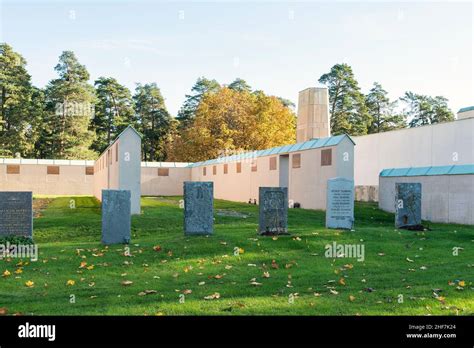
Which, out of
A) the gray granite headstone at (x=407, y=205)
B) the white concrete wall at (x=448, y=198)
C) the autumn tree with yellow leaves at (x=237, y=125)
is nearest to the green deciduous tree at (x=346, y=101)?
the autumn tree with yellow leaves at (x=237, y=125)

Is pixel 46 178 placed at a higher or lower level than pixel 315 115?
lower

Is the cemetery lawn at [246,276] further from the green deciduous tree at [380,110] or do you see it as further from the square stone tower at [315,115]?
the green deciduous tree at [380,110]

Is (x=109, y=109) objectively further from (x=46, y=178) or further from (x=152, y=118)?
(x=46, y=178)

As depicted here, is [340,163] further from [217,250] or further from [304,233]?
[217,250]

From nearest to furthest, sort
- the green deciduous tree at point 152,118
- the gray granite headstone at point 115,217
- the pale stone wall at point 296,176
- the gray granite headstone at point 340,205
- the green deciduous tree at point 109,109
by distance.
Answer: the gray granite headstone at point 115,217
the gray granite headstone at point 340,205
the pale stone wall at point 296,176
the green deciduous tree at point 109,109
the green deciduous tree at point 152,118

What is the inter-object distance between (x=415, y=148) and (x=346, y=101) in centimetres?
2405

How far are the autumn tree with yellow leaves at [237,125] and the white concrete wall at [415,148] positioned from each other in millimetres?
9408

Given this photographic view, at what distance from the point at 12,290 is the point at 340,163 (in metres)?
14.1

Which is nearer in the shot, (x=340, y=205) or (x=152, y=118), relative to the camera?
(x=340, y=205)

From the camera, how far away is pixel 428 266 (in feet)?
30.7

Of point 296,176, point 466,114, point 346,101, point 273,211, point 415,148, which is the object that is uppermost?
point 346,101

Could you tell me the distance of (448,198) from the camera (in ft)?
58.3

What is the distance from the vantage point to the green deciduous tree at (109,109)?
51875mm

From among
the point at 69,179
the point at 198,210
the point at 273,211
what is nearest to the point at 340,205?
the point at 273,211
